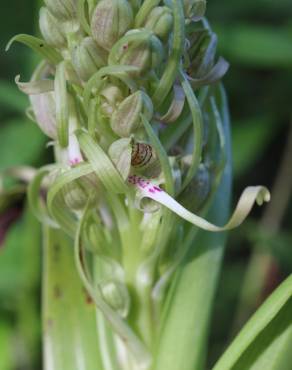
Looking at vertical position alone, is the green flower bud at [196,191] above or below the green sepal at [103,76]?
below

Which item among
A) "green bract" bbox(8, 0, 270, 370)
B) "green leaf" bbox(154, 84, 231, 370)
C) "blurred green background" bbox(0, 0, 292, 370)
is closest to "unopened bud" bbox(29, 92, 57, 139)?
"green bract" bbox(8, 0, 270, 370)

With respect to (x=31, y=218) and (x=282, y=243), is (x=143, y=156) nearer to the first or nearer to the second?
(x=31, y=218)

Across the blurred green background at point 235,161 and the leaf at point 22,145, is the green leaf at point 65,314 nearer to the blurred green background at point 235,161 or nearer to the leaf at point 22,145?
the blurred green background at point 235,161

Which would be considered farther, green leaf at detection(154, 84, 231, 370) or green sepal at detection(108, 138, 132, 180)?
green leaf at detection(154, 84, 231, 370)

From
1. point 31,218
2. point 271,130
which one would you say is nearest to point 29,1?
point 271,130

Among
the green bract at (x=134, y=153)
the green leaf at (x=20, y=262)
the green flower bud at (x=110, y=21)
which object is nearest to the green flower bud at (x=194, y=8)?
the green bract at (x=134, y=153)

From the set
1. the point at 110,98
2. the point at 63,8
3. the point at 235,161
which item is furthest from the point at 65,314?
Result: the point at 235,161

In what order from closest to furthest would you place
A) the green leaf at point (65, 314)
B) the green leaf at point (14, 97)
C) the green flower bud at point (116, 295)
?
the green flower bud at point (116, 295) < the green leaf at point (65, 314) < the green leaf at point (14, 97)

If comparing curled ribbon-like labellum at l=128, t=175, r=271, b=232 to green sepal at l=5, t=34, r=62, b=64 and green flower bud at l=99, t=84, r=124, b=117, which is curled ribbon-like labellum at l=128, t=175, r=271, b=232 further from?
green sepal at l=5, t=34, r=62, b=64
